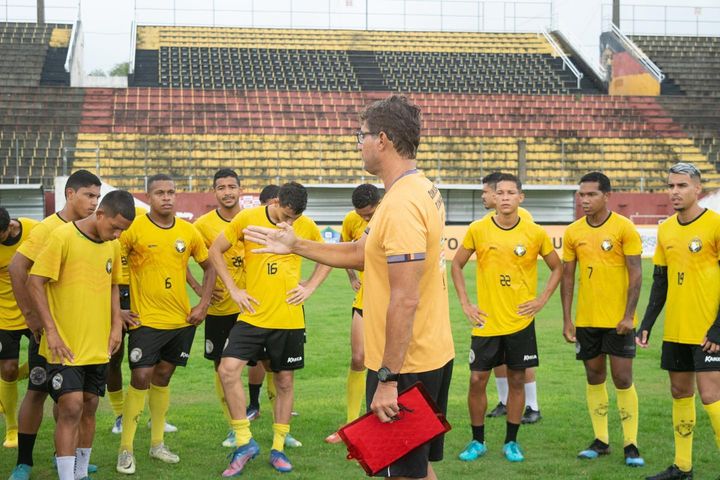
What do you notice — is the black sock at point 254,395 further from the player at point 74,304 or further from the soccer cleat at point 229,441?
the player at point 74,304

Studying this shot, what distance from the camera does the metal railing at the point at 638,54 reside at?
39.8 m

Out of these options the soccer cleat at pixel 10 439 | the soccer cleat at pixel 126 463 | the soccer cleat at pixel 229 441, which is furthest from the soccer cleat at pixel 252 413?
the soccer cleat at pixel 10 439

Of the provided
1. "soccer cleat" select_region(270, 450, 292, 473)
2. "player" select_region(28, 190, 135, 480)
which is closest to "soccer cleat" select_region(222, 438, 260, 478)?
"soccer cleat" select_region(270, 450, 292, 473)

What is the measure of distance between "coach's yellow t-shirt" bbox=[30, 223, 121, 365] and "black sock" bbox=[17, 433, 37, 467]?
2.74 ft

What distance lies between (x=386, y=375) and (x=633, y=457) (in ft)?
13.0

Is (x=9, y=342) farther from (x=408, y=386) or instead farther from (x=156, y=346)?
(x=408, y=386)

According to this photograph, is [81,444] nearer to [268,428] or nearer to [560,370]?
[268,428]

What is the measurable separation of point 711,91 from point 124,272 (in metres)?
37.0

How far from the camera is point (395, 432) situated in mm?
4469

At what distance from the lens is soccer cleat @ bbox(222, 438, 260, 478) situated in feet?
23.7

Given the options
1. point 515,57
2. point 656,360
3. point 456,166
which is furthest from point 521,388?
point 515,57

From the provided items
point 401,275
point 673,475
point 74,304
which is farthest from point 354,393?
point 401,275

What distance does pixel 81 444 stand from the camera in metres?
6.84

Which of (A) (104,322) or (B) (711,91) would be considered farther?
(B) (711,91)
